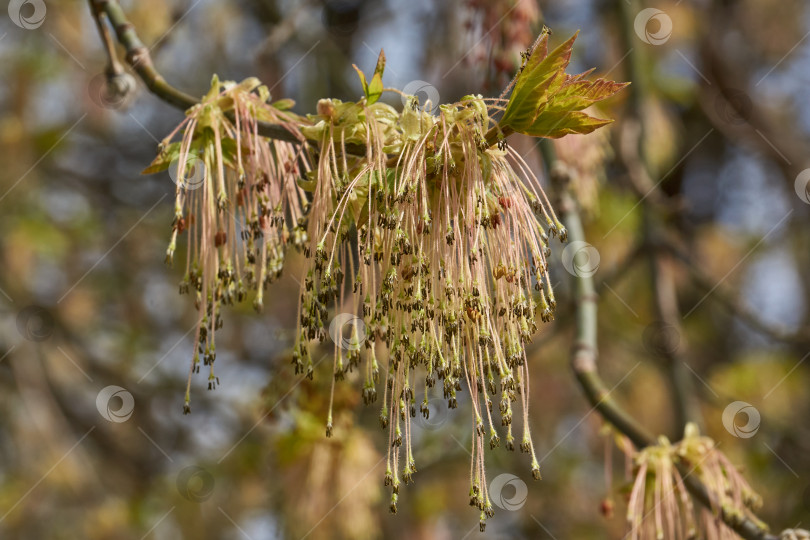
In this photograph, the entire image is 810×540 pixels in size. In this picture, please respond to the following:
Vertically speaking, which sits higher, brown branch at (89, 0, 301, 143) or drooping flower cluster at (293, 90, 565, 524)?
brown branch at (89, 0, 301, 143)

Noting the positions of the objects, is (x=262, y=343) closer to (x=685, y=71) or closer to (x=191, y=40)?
(x=191, y=40)

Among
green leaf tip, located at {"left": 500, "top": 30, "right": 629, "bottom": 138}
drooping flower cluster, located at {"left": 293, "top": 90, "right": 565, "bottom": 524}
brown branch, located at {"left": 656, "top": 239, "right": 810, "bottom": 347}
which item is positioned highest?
brown branch, located at {"left": 656, "top": 239, "right": 810, "bottom": 347}

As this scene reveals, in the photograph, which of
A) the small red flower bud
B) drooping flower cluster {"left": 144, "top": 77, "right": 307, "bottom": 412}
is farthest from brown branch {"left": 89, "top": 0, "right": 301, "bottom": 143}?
the small red flower bud

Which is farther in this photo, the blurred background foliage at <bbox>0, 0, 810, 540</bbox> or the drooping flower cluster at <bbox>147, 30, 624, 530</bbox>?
the blurred background foliage at <bbox>0, 0, 810, 540</bbox>

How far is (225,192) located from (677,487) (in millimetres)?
1404

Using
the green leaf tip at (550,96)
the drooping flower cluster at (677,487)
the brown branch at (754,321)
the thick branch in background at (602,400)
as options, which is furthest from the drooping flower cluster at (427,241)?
the brown branch at (754,321)

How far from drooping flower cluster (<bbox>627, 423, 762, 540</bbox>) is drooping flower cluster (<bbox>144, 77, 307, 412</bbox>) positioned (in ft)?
3.76

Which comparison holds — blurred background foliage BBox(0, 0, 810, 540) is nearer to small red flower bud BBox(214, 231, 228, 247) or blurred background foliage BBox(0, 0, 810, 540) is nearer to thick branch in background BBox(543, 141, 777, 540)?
thick branch in background BBox(543, 141, 777, 540)

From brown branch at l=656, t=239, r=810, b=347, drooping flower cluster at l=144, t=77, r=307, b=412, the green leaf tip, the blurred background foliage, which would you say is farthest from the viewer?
the blurred background foliage

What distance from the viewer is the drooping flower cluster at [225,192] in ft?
5.02

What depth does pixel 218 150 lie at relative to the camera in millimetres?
1556

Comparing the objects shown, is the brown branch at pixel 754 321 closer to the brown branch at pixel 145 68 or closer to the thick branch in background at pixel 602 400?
the thick branch in background at pixel 602 400

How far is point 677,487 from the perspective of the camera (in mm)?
2119

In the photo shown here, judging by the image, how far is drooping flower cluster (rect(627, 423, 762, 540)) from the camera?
6.66 feet
